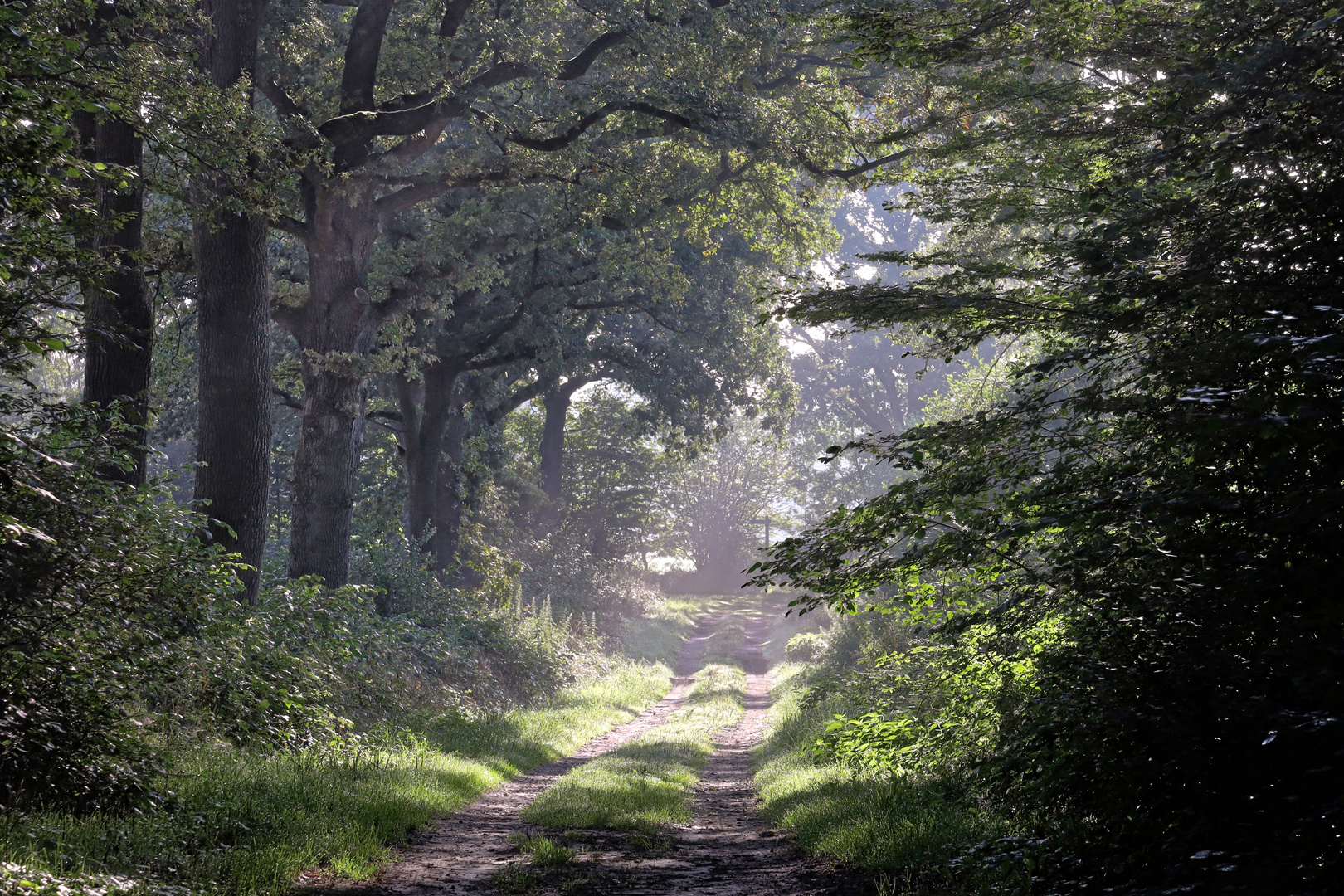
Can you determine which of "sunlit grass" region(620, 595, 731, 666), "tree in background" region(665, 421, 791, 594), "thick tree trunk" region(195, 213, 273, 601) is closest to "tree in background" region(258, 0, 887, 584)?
"thick tree trunk" region(195, 213, 273, 601)

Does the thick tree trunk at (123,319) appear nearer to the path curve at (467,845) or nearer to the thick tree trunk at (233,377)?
the thick tree trunk at (233,377)

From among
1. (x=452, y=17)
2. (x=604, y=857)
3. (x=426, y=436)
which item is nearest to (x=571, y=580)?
(x=426, y=436)

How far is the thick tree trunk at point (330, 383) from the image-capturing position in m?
15.6

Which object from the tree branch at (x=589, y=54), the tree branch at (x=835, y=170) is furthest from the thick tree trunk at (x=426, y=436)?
the tree branch at (x=835, y=170)

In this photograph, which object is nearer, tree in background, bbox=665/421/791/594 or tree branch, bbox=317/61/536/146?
tree branch, bbox=317/61/536/146

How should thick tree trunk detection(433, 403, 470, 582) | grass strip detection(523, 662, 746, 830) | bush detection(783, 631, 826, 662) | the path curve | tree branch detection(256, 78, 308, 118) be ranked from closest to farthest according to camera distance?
the path curve, grass strip detection(523, 662, 746, 830), tree branch detection(256, 78, 308, 118), thick tree trunk detection(433, 403, 470, 582), bush detection(783, 631, 826, 662)

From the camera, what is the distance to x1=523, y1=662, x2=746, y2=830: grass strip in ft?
29.8

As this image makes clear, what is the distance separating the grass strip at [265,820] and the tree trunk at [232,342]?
375cm

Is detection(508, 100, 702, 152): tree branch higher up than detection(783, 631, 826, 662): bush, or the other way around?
detection(508, 100, 702, 152): tree branch

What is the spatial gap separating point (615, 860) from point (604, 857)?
0.43 feet

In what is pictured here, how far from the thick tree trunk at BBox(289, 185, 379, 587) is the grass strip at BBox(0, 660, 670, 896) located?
15.5ft

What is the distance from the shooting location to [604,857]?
24.8ft

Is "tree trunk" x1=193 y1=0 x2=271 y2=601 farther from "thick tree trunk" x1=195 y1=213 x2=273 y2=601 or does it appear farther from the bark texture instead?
the bark texture

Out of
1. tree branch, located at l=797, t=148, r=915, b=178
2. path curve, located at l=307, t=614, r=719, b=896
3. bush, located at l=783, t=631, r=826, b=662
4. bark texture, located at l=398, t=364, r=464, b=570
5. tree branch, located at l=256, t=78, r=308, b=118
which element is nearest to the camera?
path curve, located at l=307, t=614, r=719, b=896
